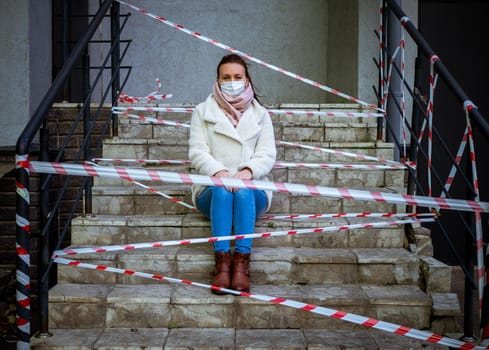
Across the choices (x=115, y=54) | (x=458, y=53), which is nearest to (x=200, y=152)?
(x=115, y=54)

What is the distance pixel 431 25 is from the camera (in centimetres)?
545

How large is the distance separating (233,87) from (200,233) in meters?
0.94

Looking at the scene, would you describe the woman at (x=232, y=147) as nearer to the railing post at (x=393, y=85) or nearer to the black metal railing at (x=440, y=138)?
the black metal railing at (x=440, y=138)

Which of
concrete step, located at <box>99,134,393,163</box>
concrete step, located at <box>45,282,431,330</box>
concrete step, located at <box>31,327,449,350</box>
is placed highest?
concrete step, located at <box>99,134,393,163</box>

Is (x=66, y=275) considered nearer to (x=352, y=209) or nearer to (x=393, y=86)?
(x=352, y=209)

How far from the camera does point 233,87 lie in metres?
3.07

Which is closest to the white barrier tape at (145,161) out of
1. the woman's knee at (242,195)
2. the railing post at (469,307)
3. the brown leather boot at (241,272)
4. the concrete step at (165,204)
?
the concrete step at (165,204)

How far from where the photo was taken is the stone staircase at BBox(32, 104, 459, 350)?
8.45 feet

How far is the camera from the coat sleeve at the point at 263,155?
116 inches

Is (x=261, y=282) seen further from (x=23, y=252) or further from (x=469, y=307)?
(x=23, y=252)

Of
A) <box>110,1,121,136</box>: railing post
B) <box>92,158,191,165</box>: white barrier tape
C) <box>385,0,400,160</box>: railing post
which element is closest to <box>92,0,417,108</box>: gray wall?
<box>385,0,400,160</box>: railing post

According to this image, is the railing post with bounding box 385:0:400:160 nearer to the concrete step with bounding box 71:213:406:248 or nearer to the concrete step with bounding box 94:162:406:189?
the concrete step with bounding box 94:162:406:189

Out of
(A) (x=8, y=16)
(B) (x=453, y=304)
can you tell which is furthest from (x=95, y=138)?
(B) (x=453, y=304)

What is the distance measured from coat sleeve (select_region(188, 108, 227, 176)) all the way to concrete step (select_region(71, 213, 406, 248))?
44 centimetres
